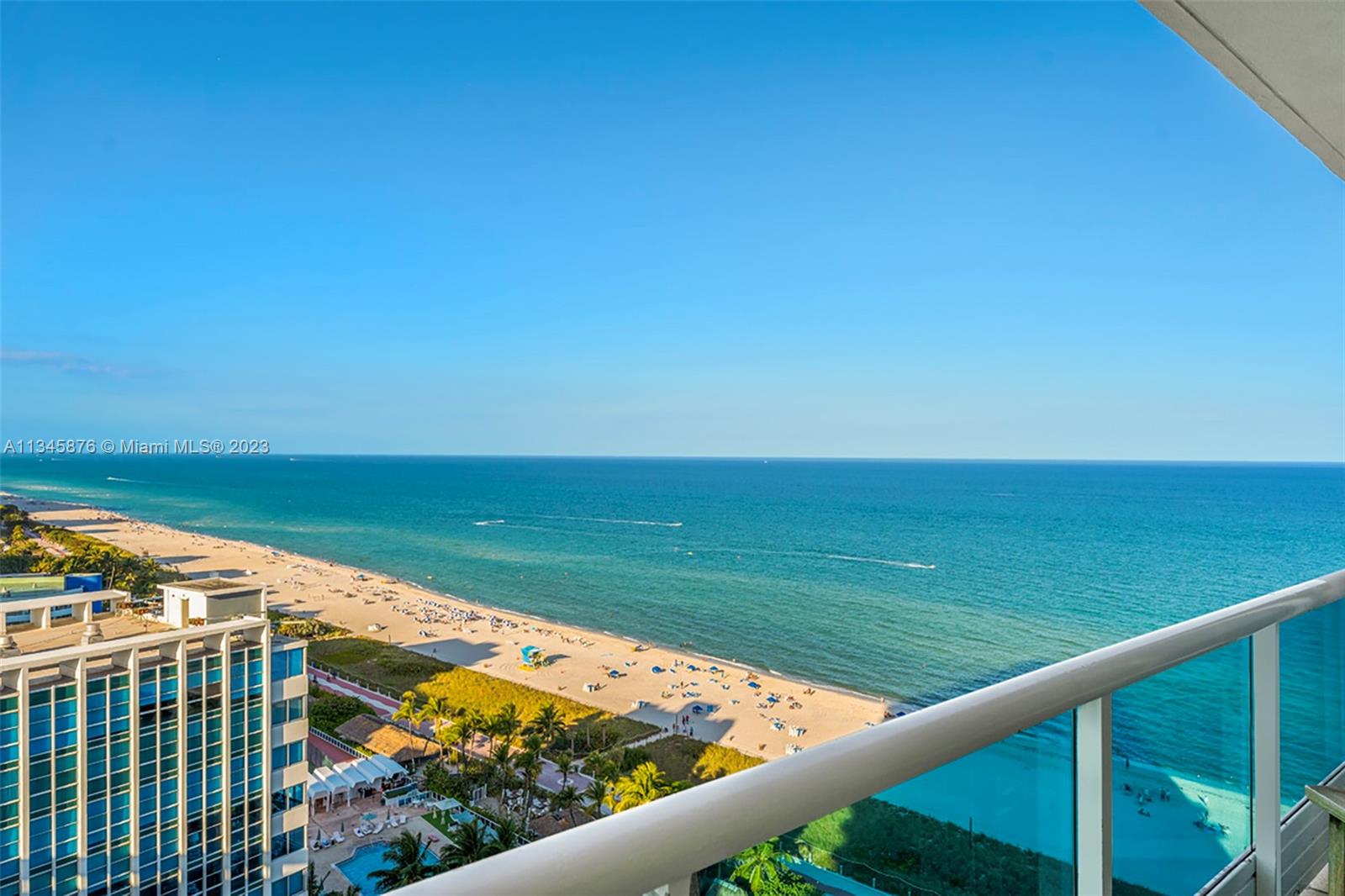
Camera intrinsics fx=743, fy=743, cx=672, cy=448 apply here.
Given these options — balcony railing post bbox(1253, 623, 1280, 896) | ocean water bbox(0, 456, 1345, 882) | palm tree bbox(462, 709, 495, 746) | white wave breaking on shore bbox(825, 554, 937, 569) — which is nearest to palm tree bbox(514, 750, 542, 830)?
palm tree bbox(462, 709, 495, 746)

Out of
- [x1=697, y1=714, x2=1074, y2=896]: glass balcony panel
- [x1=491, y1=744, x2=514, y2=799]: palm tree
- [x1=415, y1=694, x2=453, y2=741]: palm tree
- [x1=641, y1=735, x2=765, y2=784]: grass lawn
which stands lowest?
[x1=641, y1=735, x2=765, y2=784]: grass lawn

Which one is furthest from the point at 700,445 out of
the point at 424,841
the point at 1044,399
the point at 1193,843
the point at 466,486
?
the point at 1193,843

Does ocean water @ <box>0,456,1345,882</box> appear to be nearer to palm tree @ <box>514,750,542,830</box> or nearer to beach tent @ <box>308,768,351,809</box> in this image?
palm tree @ <box>514,750,542,830</box>

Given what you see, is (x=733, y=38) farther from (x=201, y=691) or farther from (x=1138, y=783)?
(x=1138, y=783)

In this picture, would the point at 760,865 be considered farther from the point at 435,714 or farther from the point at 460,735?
the point at 435,714

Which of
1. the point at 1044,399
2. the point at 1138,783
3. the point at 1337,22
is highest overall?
the point at 1044,399

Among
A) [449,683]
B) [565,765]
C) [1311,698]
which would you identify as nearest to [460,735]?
[565,765]
